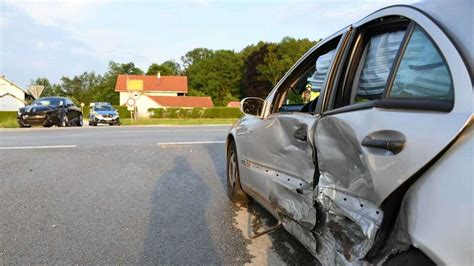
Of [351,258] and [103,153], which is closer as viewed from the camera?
[351,258]

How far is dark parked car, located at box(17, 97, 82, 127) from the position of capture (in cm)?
1902

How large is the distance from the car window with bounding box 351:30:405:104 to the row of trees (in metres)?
61.8

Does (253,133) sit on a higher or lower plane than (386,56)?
lower

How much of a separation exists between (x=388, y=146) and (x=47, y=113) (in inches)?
765

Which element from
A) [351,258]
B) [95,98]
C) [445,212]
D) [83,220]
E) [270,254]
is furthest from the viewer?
[95,98]

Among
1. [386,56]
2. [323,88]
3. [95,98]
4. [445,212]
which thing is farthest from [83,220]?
[95,98]

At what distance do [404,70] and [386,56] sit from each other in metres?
0.31

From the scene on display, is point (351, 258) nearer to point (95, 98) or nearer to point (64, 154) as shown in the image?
point (64, 154)

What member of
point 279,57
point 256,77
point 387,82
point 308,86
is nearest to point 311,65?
point 308,86

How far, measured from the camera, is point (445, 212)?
5.08 feet

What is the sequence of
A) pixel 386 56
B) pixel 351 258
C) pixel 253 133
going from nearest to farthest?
pixel 351 258
pixel 386 56
pixel 253 133

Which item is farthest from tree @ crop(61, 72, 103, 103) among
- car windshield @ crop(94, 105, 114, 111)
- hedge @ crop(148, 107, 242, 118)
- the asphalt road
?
the asphalt road

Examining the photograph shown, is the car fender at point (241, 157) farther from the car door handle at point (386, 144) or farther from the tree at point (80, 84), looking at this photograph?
the tree at point (80, 84)

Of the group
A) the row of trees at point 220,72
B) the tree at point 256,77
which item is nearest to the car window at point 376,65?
the row of trees at point 220,72
